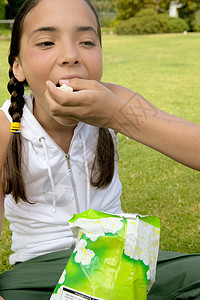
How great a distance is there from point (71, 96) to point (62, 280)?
379mm

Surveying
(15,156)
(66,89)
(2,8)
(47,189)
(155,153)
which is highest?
(2,8)

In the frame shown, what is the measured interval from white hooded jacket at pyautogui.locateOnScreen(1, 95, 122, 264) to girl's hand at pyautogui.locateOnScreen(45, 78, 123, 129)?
13.1 inches

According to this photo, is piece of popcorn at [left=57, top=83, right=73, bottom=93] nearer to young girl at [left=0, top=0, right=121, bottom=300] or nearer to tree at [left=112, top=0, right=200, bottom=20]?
young girl at [left=0, top=0, right=121, bottom=300]

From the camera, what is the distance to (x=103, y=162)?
1237 millimetres

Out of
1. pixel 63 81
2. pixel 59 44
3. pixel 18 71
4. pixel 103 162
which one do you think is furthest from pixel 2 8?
pixel 103 162

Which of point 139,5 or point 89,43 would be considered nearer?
point 89,43

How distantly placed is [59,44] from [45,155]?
325 mm

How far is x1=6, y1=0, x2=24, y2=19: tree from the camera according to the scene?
42.6 inches

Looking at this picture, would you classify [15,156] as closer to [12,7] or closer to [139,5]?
[12,7]

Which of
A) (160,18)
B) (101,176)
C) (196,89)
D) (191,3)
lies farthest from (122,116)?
(196,89)

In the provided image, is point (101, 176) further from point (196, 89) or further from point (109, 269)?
point (196, 89)

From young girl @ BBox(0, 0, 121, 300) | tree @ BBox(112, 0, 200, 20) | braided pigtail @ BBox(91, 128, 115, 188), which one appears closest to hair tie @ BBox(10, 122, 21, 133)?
young girl @ BBox(0, 0, 121, 300)

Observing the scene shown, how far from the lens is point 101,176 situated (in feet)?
4.01

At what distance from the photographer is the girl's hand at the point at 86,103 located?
2.47 ft
